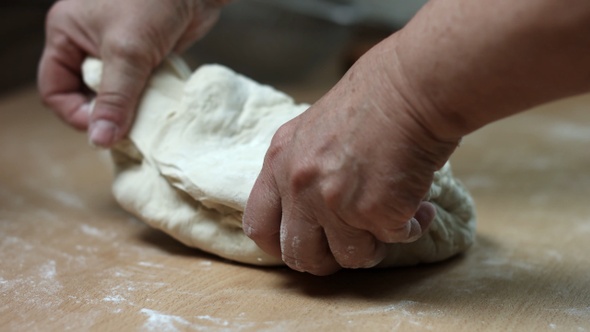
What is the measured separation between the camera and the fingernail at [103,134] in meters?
1.42

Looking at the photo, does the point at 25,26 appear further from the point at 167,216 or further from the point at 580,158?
the point at 580,158

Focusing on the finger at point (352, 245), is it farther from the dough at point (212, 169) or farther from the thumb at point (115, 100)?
the thumb at point (115, 100)

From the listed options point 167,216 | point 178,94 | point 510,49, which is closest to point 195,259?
point 167,216

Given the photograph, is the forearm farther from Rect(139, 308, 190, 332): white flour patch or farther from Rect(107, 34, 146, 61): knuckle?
Rect(107, 34, 146, 61): knuckle

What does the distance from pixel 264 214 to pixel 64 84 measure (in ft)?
2.71

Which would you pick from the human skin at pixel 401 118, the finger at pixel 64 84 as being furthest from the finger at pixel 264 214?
the finger at pixel 64 84

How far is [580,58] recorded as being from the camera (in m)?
0.83

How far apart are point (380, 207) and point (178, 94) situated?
0.69 meters

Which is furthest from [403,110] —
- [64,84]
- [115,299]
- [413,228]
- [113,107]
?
[64,84]

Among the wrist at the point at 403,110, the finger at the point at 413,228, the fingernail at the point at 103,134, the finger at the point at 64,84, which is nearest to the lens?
the wrist at the point at 403,110

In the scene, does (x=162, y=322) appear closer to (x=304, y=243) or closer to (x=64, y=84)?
(x=304, y=243)

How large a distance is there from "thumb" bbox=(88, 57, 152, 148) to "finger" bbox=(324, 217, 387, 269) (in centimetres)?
Result: 61

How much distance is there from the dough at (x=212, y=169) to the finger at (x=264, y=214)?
2.9 inches

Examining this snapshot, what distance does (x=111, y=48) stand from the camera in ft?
4.84
